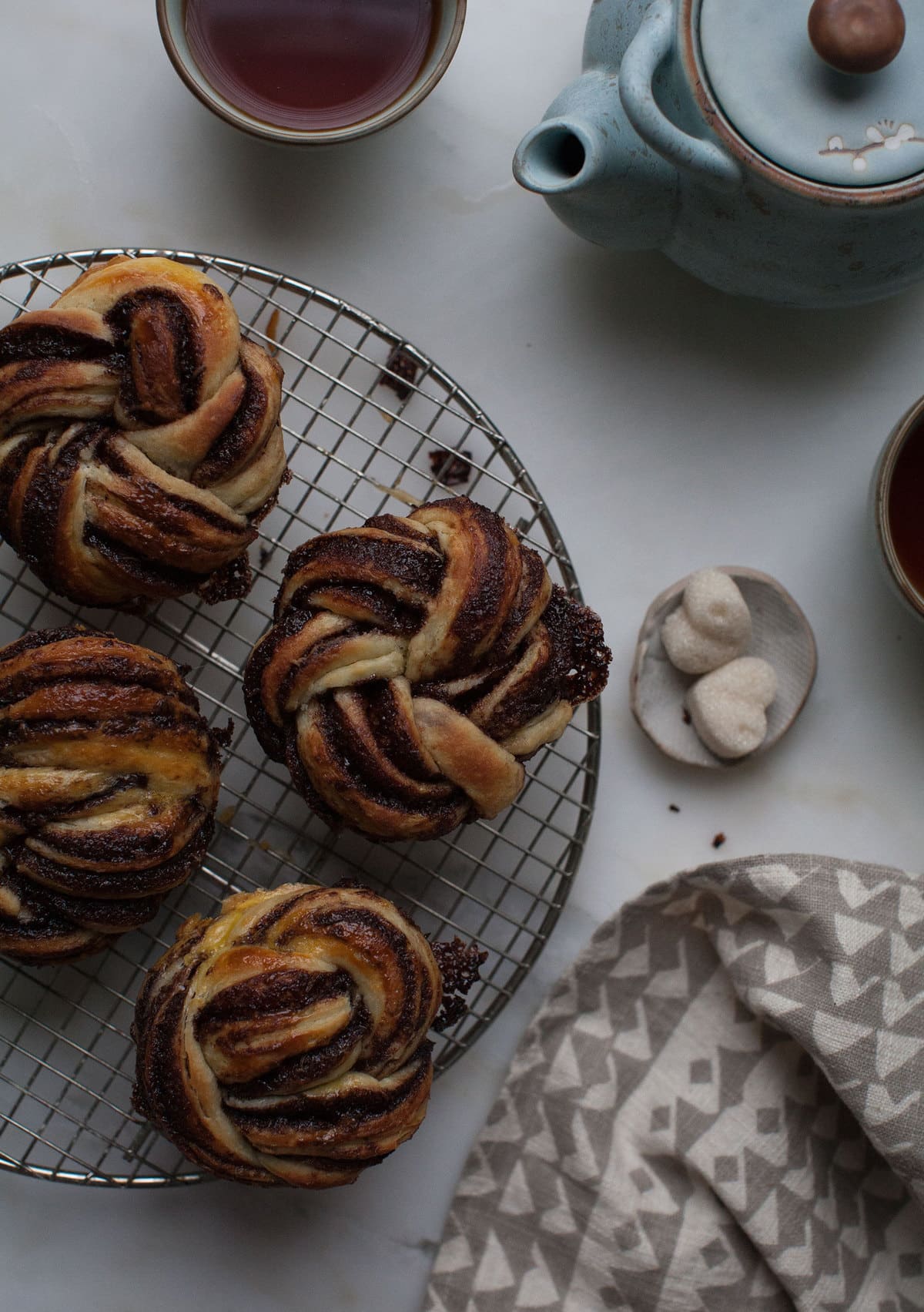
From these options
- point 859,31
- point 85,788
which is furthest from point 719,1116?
point 859,31

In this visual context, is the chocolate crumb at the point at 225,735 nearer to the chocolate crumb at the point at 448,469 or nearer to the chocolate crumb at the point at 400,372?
the chocolate crumb at the point at 448,469

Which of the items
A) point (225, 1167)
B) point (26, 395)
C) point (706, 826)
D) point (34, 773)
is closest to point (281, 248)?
point (26, 395)

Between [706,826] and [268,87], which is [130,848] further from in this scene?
[268,87]

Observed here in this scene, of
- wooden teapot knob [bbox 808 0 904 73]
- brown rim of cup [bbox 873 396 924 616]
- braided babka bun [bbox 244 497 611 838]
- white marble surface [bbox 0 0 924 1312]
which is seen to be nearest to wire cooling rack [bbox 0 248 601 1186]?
white marble surface [bbox 0 0 924 1312]

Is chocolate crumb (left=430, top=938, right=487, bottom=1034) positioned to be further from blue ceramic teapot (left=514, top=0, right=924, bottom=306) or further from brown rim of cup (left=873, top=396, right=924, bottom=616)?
blue ceramic teapot (left=514, top=0, right=924, bottom=306)

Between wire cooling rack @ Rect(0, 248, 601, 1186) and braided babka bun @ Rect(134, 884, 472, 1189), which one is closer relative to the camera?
braided babka bun @ Rect(134, 884, 472, 1189)

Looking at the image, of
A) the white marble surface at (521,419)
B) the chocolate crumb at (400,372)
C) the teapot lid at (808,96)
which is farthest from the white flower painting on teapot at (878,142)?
the chocolate crumb at (400,372)

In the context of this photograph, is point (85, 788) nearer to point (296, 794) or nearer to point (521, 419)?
point (296, 794)
